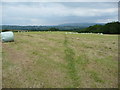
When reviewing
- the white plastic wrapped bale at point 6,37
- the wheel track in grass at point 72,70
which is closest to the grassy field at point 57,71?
the wheel track in grass at point 72,70

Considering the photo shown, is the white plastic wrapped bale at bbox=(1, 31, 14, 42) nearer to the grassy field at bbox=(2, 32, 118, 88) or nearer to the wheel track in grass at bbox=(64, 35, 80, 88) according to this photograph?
the grassy field at bbox=(2, 32, 118, 88)

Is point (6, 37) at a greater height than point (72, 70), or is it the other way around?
point (6, 37)

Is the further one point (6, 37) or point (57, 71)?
point (6, 37)

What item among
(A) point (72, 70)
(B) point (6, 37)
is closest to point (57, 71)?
(A) point (72, 70)

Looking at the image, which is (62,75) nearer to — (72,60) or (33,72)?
(33,72)

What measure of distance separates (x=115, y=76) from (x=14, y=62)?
442 centimetres

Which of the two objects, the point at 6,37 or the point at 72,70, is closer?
the point at 72,70

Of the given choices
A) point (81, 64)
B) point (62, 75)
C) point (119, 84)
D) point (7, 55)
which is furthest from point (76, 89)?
point (7, 55)

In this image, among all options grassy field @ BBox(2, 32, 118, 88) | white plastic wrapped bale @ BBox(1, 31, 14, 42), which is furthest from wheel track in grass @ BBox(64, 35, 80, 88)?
white plastic wrapped bale @ BBox(1, 31, 14, 42)

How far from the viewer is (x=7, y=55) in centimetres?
795

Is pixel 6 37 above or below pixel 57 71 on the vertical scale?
above

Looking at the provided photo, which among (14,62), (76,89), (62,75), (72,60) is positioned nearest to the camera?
(76,89)

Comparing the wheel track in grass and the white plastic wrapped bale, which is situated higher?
the white plastic wrapped bale

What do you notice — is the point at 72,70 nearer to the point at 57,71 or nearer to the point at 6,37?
the point at 57,71
